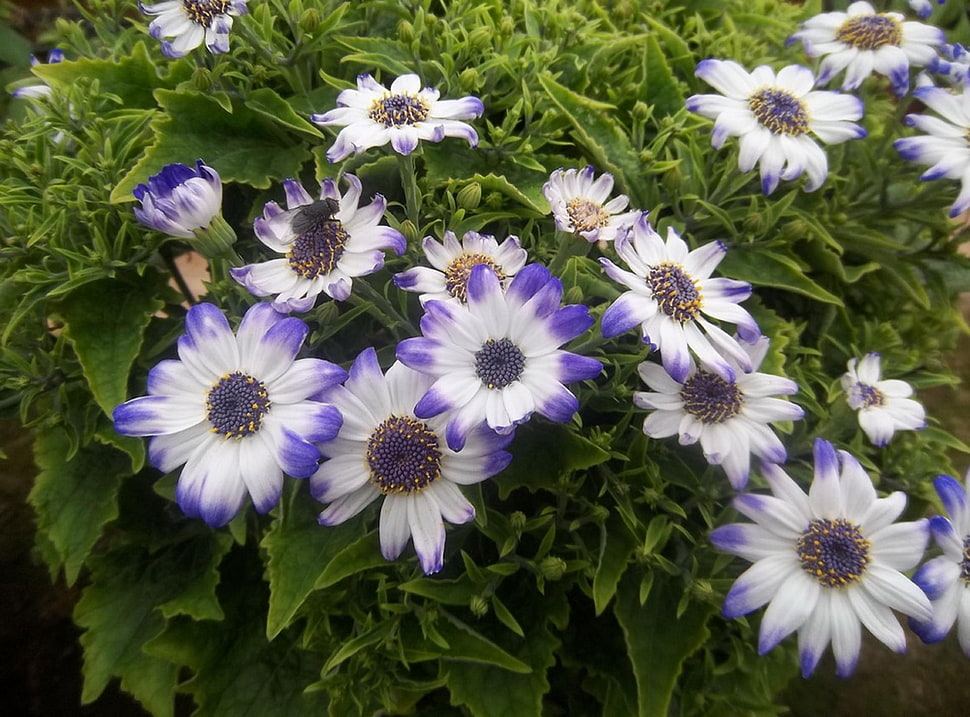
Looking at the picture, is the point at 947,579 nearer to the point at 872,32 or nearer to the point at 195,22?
the point at 872,32

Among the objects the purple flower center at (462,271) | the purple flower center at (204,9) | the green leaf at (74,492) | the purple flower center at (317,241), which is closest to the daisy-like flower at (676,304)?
the purple flower center at (462,271)

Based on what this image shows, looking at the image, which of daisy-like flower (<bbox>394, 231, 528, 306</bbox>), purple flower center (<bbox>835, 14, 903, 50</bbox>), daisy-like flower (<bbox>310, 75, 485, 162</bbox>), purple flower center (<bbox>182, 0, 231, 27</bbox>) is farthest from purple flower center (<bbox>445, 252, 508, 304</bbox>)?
purple flower center (<bbox>835, 14, 903, 50</bbox>)

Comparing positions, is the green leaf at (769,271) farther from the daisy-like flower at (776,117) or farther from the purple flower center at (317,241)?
the purple flower center at (317,241)

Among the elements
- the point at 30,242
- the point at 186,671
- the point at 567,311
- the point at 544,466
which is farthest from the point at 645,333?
the point at 186,671

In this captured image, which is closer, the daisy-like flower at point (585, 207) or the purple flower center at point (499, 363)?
the purple flower center at point (499, 363)

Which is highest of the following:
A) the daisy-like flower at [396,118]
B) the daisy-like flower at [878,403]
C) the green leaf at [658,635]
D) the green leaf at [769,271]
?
the daisy-like flower at [396,118]

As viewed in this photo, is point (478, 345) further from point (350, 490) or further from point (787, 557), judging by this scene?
point (787, 557)

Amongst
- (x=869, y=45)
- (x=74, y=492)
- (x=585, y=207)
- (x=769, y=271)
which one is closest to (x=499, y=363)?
(x=585, y=207)
